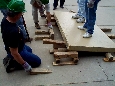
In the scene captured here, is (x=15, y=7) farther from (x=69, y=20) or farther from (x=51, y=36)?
(x=69, y=20)

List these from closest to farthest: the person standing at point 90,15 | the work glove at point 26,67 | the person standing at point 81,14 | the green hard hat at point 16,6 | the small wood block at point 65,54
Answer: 1. the green hard hat at point 16,6
2. the work glove at point 26,67
3. the small wood block at point 65,54
4. the person standing at point 90,15
5. the person standing at point 81,14

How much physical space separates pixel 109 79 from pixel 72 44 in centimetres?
100

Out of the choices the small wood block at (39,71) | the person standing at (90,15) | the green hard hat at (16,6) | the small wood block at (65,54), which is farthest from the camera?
the person standing at (90,15)

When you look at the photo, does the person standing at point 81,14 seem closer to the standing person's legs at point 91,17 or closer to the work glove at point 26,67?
the standing person's legs at point 91,17

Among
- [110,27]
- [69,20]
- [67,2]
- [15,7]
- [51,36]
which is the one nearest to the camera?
[15,7]

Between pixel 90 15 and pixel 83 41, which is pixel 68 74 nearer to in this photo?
pixel 83 41

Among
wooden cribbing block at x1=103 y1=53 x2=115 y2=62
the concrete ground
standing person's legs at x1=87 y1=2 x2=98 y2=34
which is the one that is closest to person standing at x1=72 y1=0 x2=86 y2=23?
standing person's legs at x1=87 y1=2 x2=98 y2=34

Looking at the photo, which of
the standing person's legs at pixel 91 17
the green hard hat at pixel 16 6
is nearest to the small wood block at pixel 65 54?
the standing person's legs at pixel 91 17

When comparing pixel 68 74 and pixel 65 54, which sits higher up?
pixel 65 54

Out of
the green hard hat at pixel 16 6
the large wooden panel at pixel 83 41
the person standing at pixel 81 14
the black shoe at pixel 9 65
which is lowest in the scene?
the black shoe at pixel 9 65

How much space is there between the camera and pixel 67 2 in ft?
26.4

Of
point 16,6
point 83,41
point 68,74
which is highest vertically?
point 16,6

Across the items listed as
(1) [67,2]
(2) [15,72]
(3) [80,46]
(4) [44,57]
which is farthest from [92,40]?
(1) [67,2]

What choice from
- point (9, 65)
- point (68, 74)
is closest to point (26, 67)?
point (9, 65)
